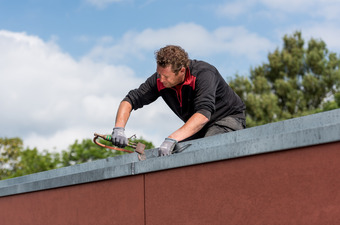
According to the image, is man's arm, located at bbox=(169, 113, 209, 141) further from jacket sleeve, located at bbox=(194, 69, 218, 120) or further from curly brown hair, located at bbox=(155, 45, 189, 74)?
curly brown hair, located at bbox=(155, 45, 189, 74)

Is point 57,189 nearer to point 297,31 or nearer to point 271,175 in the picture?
point 271,175

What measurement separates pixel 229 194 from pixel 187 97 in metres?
2.08

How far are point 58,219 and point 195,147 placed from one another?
1.66 meters

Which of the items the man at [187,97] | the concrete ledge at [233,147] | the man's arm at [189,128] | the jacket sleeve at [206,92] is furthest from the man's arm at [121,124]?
the jacket sleeve at [206,92]

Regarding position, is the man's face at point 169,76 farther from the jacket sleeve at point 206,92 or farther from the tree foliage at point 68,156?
the tree foliage at point 68,156

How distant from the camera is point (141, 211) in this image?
146 inches

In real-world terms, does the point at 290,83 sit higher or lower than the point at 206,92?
higher

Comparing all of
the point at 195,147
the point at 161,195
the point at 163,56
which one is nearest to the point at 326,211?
the point at 161,195

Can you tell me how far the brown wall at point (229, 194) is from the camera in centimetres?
256

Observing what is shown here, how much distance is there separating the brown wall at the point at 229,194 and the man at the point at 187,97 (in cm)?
57

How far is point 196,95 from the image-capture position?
466 cm

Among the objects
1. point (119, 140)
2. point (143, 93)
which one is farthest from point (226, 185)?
point (143, 93)

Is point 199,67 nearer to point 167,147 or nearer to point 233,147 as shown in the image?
point 167,147

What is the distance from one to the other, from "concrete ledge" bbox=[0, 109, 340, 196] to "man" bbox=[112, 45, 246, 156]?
29 cm
